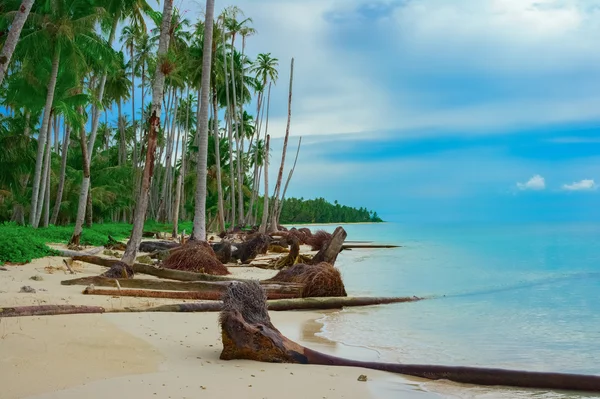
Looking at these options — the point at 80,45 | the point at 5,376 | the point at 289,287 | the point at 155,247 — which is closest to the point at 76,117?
the point at 80,45

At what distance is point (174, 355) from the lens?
6230 mm

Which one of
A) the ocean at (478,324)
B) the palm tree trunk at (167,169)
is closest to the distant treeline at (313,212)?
the palm tree trunk at (167,169)

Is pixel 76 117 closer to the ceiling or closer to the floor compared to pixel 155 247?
closer to the ceiling

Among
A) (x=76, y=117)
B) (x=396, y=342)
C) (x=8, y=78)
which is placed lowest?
(x=396, y=342)

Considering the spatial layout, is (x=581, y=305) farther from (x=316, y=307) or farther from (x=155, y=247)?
(x=155, y=247)

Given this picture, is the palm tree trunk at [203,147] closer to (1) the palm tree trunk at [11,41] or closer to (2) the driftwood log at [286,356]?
(1) the palm tree trunk at [11,41]

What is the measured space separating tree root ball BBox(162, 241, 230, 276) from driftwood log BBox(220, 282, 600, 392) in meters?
8.21

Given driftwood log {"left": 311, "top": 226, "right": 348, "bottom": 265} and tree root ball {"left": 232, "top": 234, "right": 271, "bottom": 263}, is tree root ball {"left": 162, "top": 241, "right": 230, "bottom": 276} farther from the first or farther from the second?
tree root ball {"left": 232, "top": 234, "right": 271, "bottom": 263}

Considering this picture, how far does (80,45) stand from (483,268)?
20605 millimetres

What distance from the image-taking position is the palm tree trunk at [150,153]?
13531mm

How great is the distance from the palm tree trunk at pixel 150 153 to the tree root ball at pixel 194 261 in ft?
4.30

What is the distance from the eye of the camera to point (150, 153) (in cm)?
1402

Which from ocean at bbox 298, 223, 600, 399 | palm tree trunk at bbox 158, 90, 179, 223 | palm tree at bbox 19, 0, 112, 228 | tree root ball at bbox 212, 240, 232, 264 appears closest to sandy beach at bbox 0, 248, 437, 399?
ocean at bbox 298, 223, 600, 399

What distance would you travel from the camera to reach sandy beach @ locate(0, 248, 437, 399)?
4957mm
